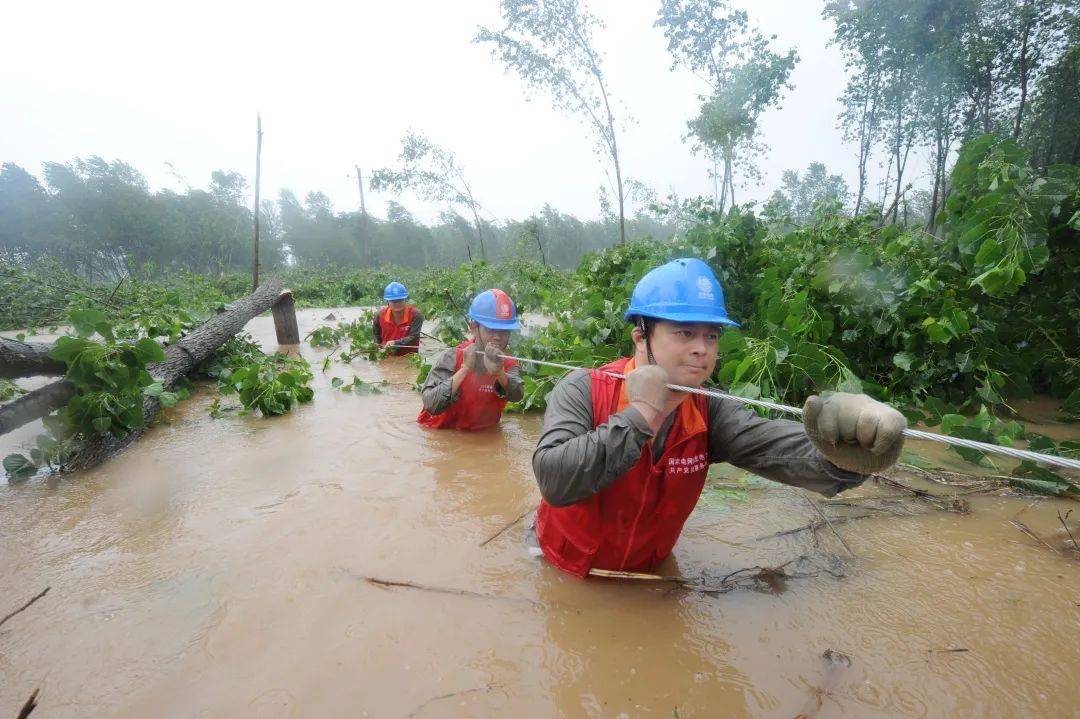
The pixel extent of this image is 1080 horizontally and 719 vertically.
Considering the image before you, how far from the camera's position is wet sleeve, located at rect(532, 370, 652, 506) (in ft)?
5.40

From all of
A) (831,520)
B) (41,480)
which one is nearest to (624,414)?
(831,520)

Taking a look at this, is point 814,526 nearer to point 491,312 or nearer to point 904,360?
point 904,360

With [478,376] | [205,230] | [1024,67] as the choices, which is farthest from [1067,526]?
[205,230]

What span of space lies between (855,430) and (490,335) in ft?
9.86

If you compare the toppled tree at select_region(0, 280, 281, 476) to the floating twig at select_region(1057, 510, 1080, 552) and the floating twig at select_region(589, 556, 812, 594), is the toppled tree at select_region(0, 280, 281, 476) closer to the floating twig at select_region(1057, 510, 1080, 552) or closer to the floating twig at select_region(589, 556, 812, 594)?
the floating twig at select_region(589, 556, 812, 594)

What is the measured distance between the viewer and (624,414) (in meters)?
1.67

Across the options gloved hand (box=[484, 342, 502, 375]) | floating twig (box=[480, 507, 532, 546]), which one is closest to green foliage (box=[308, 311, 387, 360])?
gloved hand (box=[484, 342, 502, 375])

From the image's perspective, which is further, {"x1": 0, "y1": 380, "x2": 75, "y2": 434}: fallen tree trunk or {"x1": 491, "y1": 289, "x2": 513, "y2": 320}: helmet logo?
{"x1": 491, "y1": 289, "x2": 513, "y2": 320}: helmet logo

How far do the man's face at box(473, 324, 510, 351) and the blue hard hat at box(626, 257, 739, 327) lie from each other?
7.45ft

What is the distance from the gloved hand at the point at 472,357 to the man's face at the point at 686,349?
2.40 m

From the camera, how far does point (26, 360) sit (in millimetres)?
3648

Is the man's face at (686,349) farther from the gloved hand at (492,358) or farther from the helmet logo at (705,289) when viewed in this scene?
the gloved hand at (492,358)

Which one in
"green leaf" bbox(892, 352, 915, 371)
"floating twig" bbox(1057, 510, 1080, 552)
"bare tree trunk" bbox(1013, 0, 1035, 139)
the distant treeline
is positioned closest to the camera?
"floating twig" bbox(1057, 510, 1080, 552)

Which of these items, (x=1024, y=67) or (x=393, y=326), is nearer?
(x=393, y=326)
